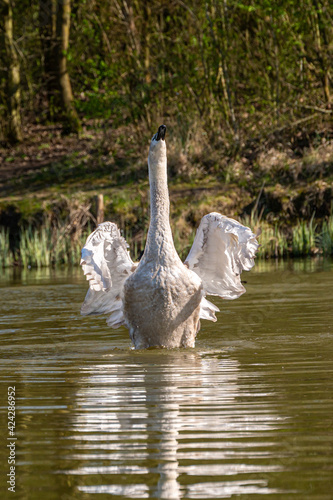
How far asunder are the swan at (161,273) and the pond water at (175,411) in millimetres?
269

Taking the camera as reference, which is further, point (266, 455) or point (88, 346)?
point (88, 346)

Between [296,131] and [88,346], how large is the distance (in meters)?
16.8

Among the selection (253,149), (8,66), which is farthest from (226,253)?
(8,66)

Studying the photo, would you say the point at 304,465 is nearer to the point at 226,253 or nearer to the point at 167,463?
the point at 167,463

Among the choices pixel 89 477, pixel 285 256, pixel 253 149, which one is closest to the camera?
pixel 89 477

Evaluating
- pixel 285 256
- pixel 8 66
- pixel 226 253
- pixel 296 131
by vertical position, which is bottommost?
pixel 285 256

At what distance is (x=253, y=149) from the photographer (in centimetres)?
2377

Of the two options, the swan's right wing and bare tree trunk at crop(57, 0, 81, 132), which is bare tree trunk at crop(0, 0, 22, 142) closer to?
bare tree trunk at crop(57, 0, 81, 132)

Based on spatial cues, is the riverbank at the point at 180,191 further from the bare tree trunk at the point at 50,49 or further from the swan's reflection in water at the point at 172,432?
the swan's reflection in water at the point at 172,432

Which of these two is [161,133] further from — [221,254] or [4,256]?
[4,256]

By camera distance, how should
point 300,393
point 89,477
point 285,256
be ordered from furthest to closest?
point 285,256
point 300,393
point 89,477

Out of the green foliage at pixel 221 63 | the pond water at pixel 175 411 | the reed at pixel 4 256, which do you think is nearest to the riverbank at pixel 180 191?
the reed at pixel 4 256

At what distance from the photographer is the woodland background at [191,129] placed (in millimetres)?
21141

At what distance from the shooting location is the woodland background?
21.1m
